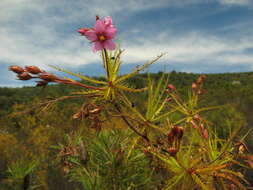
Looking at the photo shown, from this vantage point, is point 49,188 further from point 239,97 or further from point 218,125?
point 239,97

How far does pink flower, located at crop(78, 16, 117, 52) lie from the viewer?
2.87ft

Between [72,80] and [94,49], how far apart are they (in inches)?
5.6

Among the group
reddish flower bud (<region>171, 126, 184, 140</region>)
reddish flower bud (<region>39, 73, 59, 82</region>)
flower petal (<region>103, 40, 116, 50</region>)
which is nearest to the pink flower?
flower petal (<region>103, 40, 116, 50</region>)

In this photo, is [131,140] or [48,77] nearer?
[48,77]

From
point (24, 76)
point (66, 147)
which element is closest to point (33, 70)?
point (24, 76)

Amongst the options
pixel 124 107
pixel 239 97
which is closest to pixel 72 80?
pixel 124 107

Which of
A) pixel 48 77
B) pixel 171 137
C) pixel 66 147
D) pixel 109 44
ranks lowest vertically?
pixel 66 147

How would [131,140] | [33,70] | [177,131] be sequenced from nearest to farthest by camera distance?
[177,131], [33,70], [131,140]

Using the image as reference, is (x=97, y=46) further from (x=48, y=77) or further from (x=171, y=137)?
(x=171, y=137)

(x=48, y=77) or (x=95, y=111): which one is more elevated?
(x=48, y=77)

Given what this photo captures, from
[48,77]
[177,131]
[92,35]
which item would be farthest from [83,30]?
[177,131]

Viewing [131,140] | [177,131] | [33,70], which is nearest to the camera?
[177,131]

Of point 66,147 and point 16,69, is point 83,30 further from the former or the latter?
point 66,147

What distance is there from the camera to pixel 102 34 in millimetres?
873
